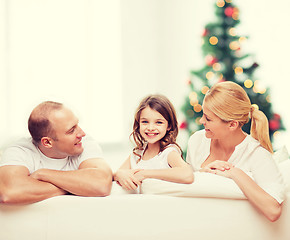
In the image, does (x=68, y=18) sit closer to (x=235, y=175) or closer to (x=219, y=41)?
(x=219, y=41)

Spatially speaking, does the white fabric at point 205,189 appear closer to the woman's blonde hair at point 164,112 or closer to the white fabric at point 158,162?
the white fabric at point 158,162

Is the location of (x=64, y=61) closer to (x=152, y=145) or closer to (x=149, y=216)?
(x=152, y=145)

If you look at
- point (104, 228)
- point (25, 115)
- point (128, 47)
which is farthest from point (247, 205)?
point (128, 47)

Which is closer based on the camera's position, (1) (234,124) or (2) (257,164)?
(2) (257,164)

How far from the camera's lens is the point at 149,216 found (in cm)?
191

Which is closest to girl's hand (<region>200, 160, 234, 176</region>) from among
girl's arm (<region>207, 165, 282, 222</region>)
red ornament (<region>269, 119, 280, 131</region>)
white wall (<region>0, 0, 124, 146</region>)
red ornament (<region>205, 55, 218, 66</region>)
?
girl's arm (<region>207, 165, 282, 222</region>)

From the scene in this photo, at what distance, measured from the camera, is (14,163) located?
198 cm

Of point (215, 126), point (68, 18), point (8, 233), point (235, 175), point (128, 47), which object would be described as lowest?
point (8, 233)

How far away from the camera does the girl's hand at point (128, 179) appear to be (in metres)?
2.04

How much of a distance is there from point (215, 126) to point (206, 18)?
12.5 ft

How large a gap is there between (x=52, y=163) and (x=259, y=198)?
3.56ft

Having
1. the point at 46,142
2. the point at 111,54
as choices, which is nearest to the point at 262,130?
the point at 46,142

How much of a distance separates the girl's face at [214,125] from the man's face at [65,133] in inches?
26.7

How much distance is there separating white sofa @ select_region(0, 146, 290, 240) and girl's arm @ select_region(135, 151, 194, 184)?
0.04m
